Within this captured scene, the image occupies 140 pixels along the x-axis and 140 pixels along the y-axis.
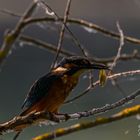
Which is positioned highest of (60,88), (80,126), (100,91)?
(80,126)

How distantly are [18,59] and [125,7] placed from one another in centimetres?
187

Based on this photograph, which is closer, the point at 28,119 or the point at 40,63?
the point at 28,119

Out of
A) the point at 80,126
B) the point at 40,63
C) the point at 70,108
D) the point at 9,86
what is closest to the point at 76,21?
the point at 80,126

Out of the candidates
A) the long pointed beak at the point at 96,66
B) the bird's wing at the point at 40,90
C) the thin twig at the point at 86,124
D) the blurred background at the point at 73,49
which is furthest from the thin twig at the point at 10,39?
the blurred background at the point at 73,49

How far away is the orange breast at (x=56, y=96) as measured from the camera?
1.90 meters

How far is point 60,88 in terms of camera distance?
6.54ft

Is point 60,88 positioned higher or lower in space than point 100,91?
higher

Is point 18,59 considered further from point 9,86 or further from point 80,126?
point 80,126

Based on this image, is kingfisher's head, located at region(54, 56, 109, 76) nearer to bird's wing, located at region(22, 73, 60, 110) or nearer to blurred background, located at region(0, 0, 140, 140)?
bird's wing, located at region(22, 73, 60, 110)

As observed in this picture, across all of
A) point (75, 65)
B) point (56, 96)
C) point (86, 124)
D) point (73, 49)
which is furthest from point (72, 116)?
point (73, 49)

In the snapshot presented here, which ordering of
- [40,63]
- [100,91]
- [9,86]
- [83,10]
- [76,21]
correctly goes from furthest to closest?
[83,10] → [40,63] → [9,86] → [100,91] → [76,21]

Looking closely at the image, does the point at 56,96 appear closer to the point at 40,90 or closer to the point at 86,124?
the point at 40,90

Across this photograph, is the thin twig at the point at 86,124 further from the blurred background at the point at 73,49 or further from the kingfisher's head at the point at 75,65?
the blurred background at the point at 73,49

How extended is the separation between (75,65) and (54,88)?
234 millimetres
